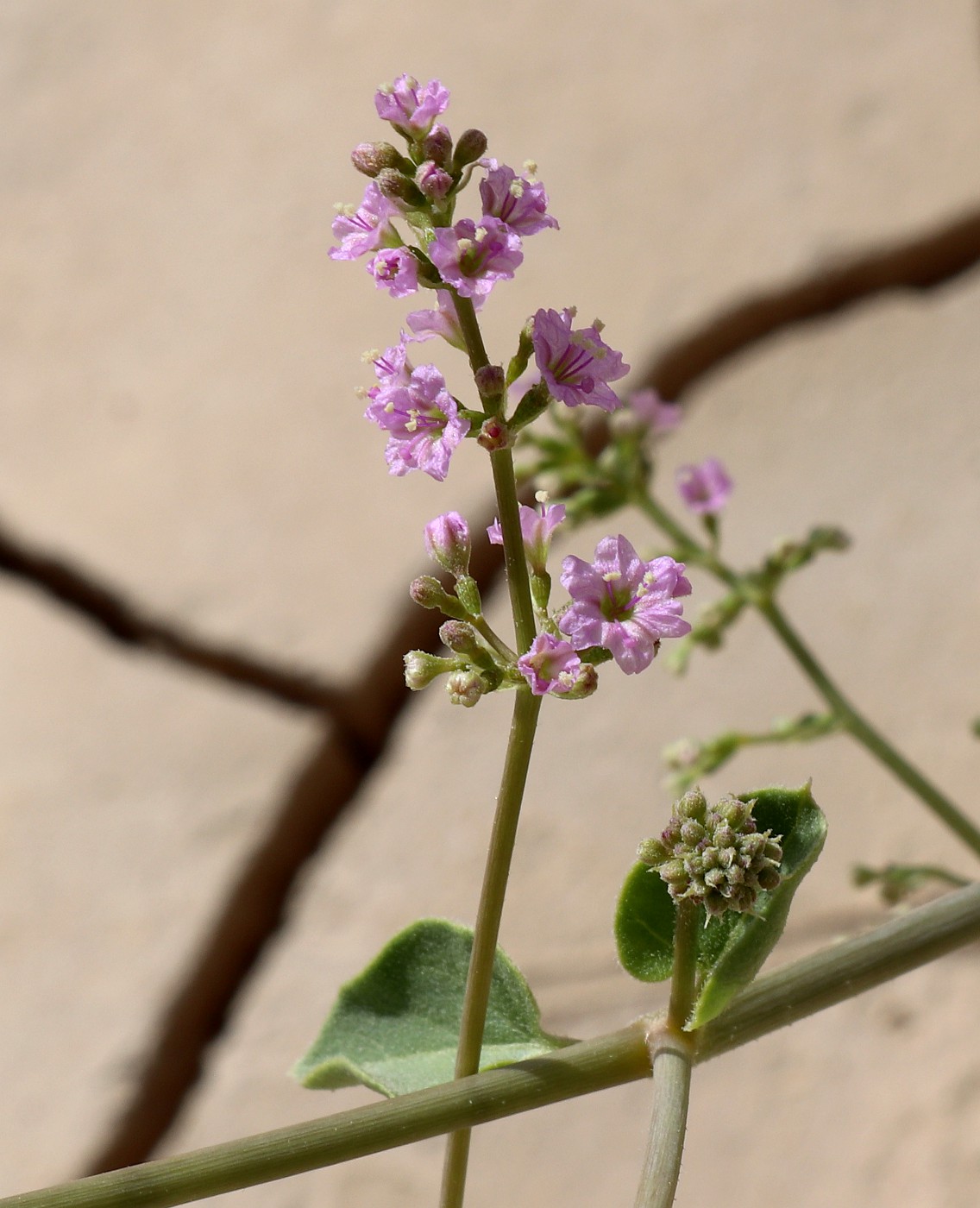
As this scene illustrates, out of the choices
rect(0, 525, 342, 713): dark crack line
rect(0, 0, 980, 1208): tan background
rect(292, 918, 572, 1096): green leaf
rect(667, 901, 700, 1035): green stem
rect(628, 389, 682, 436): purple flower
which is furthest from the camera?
rect(0, 525, 342, 713): dark crack line

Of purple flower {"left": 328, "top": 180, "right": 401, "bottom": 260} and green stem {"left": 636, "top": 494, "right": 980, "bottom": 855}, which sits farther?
green stem {"left": 636, "top": 494, "right": 980, "bottom": 855}

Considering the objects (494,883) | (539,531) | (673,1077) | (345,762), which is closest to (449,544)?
(539,531)

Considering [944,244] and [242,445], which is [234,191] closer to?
[242,445]

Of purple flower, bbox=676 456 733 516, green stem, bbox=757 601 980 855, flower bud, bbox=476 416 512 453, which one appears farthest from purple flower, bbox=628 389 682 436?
flower bud, bbox=476 416 512 453

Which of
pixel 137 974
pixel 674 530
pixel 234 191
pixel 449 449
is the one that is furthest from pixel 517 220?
pixel 234 191

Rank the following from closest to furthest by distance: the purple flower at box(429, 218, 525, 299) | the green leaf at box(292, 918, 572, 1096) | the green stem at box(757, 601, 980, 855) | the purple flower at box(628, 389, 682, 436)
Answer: the purple flower at box(429, 218, 525, 299), the green leaf at box(292, 918, 572, 1096), the green stem at box(757, 601, 980, 855), the purple flower at box(628, 389, 682, 436)

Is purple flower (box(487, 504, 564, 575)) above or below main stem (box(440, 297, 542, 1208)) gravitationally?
above

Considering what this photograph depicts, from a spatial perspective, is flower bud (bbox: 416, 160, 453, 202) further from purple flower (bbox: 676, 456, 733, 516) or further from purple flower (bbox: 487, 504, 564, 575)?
purple flower (bbox: 676, 456, 733, 516)

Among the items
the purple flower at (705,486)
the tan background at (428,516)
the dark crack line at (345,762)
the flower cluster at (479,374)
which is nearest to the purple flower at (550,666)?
the flower cluster at (479,374)

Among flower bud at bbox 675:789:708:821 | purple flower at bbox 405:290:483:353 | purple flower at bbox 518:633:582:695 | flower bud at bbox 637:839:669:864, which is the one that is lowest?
flower bud at bbox 637:839:669:864
